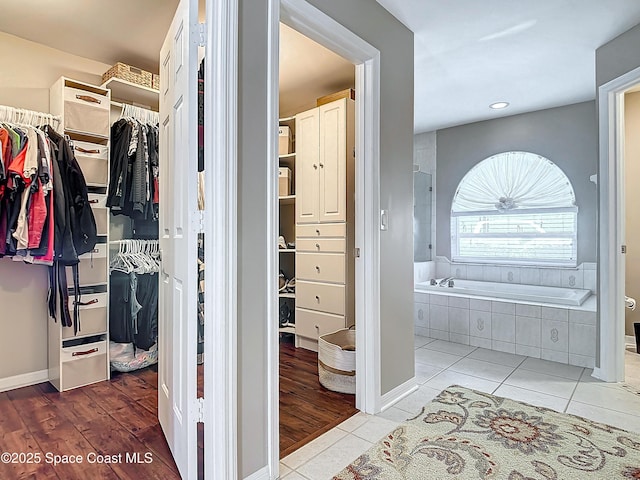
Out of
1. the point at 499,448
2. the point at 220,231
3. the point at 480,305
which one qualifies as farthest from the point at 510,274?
the point at 220,231

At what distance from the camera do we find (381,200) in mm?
2301

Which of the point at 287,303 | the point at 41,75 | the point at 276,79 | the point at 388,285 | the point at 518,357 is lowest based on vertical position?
the point at 518,357

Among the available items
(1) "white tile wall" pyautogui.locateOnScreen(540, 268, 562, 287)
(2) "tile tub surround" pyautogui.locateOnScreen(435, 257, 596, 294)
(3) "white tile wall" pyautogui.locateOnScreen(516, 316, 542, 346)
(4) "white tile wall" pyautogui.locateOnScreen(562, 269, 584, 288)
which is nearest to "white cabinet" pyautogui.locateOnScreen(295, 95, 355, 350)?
(3) "white tile wall" pyautogui.locateOnScreen(516, 316, 542, 346)

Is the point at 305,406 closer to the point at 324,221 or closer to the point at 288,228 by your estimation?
the point at 324,221

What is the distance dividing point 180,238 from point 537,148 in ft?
13.4

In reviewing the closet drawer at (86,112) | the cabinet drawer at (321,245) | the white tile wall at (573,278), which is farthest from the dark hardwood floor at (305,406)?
the white tile wall at (573,278)

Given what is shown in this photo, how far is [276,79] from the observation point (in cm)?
163

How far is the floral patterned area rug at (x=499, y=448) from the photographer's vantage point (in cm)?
165

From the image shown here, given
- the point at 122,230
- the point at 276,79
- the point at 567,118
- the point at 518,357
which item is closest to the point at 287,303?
the point at 122,230

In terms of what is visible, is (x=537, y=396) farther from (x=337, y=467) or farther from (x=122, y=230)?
(x=122, y=230)

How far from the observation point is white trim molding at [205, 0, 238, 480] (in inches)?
54.8

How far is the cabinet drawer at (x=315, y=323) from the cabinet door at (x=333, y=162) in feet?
2.74

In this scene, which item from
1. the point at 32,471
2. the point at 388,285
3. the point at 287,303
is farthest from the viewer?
the point at 287,303

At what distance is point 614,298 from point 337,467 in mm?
2409
